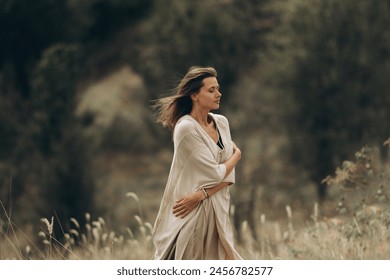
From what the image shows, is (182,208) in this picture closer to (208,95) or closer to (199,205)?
(199,205)

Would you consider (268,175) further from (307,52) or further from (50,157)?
(50,157)

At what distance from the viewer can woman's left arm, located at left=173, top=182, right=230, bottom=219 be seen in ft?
16.9

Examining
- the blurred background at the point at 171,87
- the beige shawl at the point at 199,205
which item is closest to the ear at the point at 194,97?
the beige shawl at the point at 199,205

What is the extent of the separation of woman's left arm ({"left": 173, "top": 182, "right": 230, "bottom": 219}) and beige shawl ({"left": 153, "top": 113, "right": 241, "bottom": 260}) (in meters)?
0.03

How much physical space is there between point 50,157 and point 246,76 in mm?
13098

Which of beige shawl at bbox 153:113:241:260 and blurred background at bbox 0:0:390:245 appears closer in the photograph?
beige shawl at bbox 153:113:241:260

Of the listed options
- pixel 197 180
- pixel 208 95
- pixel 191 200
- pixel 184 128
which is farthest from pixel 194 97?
pixel 191 200

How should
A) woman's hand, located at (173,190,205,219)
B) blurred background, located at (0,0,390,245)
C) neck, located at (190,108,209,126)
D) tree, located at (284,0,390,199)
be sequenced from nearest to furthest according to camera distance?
woman's hand, located at (173,190,205,219), neck, located at (190,108,209,126), blurred background, located at (0,0,390,245), tree, located at (284,0,390,199)

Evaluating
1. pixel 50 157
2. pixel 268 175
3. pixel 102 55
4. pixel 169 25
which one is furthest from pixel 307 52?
pixel 102 55

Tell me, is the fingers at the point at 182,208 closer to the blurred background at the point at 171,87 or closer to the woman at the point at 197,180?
the woman at the point at 197,180

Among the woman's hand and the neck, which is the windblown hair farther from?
the woman's hand

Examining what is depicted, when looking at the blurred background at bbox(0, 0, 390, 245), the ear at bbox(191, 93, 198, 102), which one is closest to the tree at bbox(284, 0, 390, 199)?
the blurred background at bbox(0, 0, 390, 245)

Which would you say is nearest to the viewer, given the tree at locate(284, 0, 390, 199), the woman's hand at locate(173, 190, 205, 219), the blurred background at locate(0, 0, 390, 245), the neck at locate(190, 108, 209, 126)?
the woman's hand at locate(173, 190, 205, 219)
